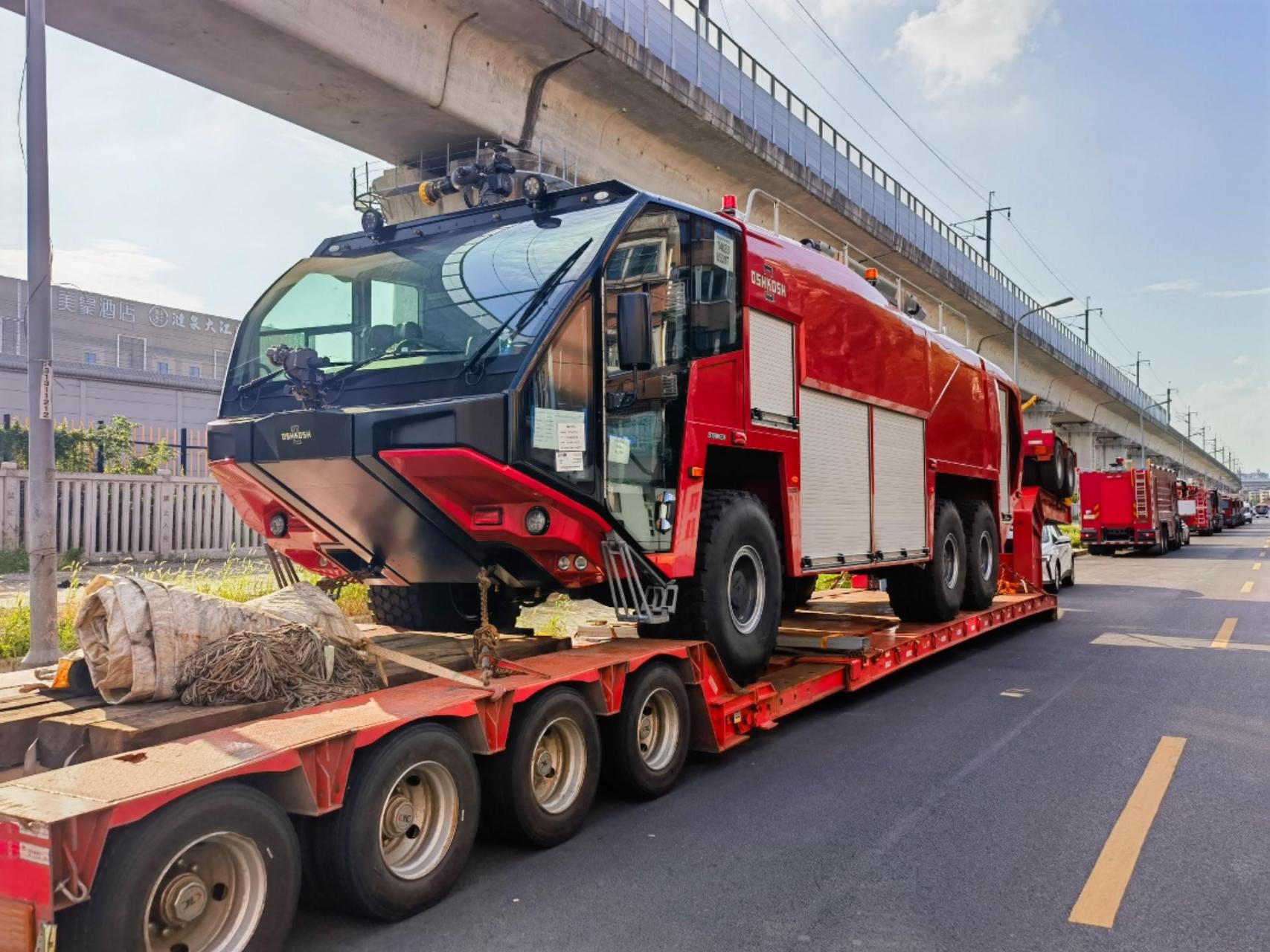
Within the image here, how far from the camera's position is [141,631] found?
13.2 ft

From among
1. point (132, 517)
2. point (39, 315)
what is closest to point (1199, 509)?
point (132, 517)

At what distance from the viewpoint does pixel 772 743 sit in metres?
6.80

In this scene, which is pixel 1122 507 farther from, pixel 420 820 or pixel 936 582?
pixel 420 820

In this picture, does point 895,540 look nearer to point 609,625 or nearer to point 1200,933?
point 609,625

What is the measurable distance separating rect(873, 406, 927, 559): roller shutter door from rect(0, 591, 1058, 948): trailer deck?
1512 mm

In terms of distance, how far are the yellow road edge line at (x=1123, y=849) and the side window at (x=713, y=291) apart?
3411 mm

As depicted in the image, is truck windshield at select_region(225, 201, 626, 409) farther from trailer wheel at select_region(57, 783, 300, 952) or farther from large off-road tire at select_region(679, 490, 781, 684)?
trailer wheel at select_region(57, 783, 300, 952)

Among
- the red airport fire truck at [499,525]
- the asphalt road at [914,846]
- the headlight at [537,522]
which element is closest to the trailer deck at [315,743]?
the red airport fire truck at [499,525]

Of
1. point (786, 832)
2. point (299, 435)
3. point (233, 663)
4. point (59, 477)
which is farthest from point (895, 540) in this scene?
point (59, 477)

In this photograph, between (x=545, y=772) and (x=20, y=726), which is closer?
(x=20, y=726)

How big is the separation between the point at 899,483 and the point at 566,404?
4.82 metres

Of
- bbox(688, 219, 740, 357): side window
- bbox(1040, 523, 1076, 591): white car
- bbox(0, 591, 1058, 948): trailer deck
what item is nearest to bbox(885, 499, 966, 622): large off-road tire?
bbox(0, 591, 1058, 948): trailer deck

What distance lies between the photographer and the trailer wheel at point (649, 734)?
528cm

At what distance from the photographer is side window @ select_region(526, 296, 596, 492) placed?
197 inches
